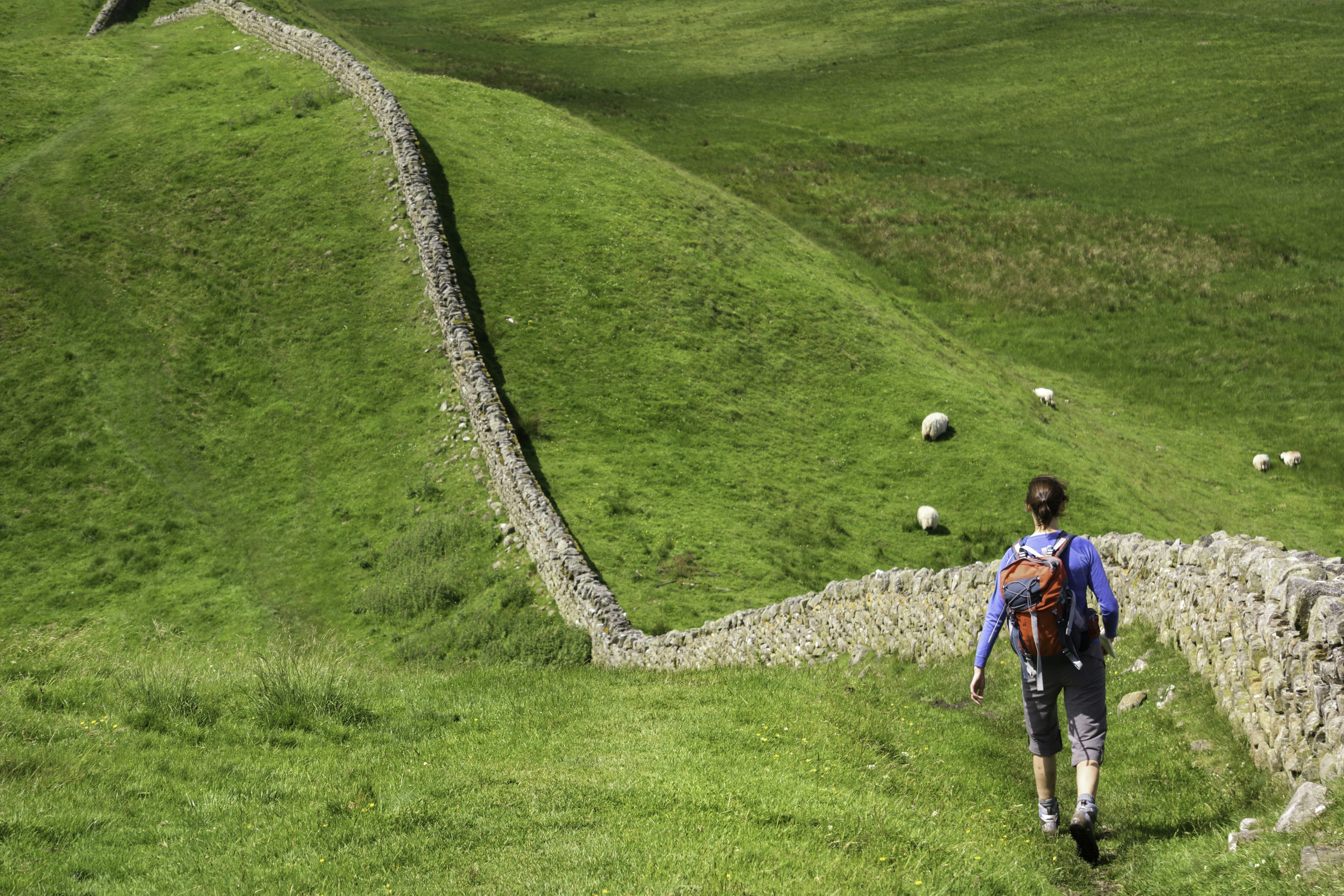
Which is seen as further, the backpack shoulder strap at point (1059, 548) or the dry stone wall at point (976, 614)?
the backpack shoulder strap at point (1059, 548)

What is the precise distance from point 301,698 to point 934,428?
89.4 feet

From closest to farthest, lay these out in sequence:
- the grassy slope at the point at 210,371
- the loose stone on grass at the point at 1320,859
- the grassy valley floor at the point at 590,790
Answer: the loose stone on grass at the point at 1320,859 < the grassy valley floor at the point at 590,790 < the grassy slope at the point at 210,371

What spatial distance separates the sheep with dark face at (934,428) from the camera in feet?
115

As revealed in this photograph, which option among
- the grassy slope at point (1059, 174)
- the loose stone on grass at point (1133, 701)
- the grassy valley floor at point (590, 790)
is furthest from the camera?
the grassy slope at point (1059, 174)

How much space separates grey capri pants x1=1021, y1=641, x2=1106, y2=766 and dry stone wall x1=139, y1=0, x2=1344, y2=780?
5.27 feet

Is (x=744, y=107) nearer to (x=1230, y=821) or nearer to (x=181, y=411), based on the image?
(x=181, y=411)

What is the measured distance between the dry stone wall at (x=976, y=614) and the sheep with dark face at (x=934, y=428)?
52.4 feet

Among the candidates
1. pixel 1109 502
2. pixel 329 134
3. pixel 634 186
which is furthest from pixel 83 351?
pixel 1109 502

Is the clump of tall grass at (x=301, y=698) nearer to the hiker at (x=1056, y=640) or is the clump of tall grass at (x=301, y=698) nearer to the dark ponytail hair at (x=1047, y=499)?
the hiker at (x=1056, y=640)

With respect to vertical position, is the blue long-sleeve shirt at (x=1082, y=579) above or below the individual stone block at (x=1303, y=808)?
above

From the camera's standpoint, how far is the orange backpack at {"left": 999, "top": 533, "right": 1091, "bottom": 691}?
8.34m

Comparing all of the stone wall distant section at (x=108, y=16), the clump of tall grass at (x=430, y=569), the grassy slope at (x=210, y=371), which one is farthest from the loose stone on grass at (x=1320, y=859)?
the stone wall distant section at (x=108, y=16)

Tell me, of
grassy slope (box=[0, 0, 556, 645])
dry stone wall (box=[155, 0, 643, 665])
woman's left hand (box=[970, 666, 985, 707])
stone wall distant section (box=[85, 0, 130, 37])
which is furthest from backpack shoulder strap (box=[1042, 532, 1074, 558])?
stone wall distant section (box=[85, 0, 130, 37])

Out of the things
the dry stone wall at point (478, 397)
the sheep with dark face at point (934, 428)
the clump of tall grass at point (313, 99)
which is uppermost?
the clump of tall grass at point (313, 99)
